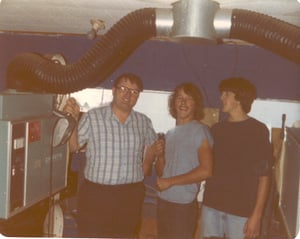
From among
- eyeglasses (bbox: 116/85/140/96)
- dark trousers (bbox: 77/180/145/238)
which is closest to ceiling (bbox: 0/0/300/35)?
eyeglasses (bbox: 116/85/140/96)

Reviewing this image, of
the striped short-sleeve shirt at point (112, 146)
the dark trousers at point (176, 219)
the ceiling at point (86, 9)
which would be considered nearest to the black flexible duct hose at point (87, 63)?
the ceiling at point (86, 9)

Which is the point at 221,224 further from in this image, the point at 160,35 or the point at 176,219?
the point at 160,35

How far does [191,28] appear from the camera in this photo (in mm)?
1402

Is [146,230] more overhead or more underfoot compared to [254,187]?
more underfoot

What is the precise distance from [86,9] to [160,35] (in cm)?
54

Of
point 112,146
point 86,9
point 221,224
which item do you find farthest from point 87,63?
point 221,224

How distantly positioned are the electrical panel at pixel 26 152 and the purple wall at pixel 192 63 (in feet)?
4.98

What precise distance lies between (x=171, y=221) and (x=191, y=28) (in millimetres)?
1099

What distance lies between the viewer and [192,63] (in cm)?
315

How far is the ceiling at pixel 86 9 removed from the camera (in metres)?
1.63

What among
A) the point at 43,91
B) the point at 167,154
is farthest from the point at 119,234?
the point at 43,91

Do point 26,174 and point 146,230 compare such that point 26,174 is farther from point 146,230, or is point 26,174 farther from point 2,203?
point 146,230

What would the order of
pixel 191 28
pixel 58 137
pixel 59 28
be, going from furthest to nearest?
pixel 59 28
pixel 58 137
pixel 191 28

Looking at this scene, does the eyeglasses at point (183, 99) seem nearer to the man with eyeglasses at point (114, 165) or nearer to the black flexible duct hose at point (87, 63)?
the man with eyeglasses at point (114, 165)
